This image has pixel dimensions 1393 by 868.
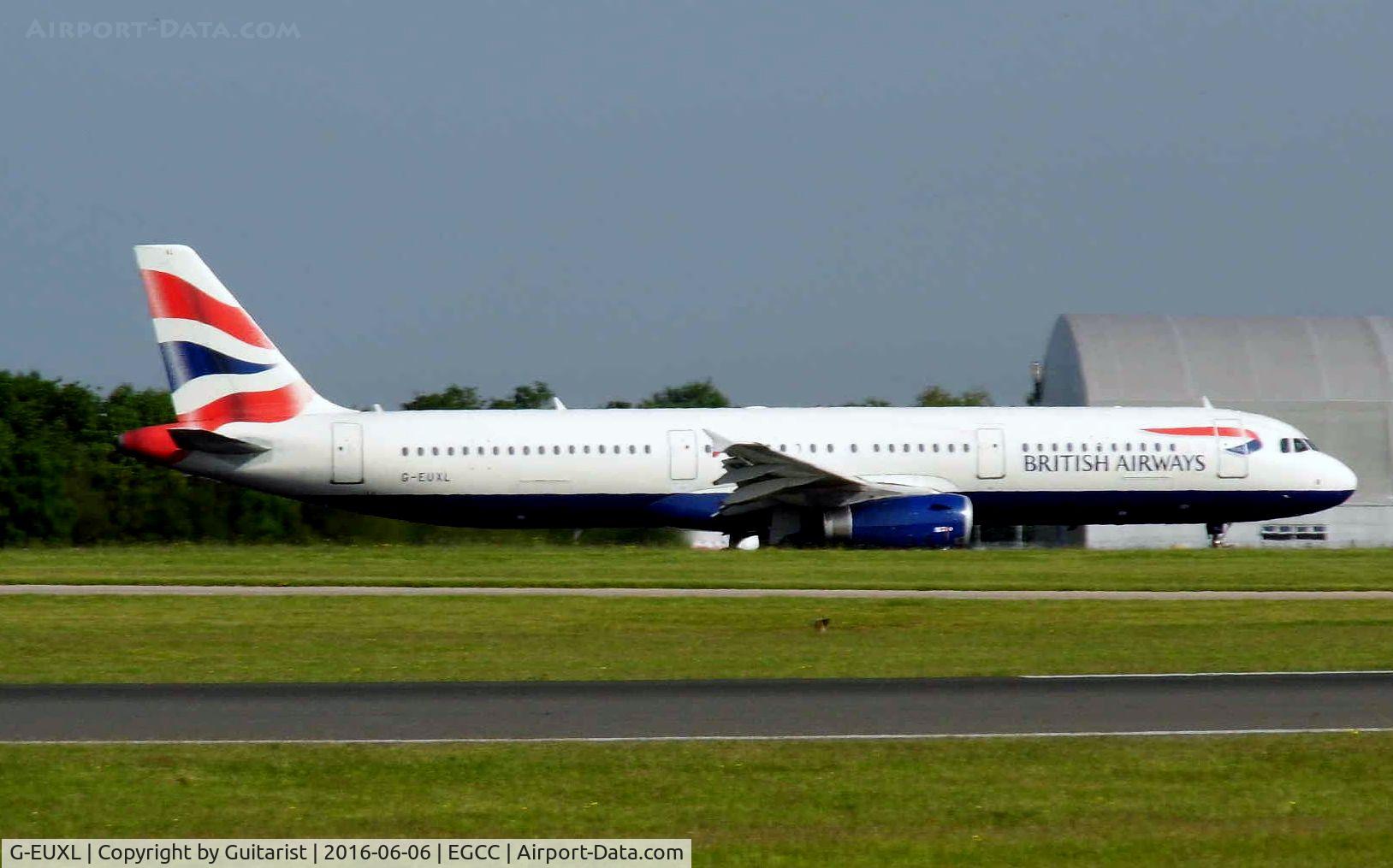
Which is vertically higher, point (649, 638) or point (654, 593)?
point (654, 593)

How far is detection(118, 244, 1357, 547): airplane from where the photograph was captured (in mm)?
35031

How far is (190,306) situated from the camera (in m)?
35.5

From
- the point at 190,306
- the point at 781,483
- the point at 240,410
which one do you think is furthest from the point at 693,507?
the point at 190,306

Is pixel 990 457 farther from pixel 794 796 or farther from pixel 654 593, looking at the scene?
pixel 794 796

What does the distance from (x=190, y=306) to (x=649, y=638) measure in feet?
63.1

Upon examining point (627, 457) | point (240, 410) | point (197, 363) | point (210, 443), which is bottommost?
point (627, 457)

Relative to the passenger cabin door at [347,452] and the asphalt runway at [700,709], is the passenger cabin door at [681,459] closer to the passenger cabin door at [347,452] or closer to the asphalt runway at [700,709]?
the passenger cabin door at [347,452]

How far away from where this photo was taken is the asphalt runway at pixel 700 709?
491 inches

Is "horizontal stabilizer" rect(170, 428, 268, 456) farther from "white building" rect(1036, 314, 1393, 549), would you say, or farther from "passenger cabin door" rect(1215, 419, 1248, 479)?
"white building" rect(1036, 314, 1393, 549)

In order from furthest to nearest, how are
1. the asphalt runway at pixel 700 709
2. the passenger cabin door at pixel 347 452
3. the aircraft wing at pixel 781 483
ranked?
the passenger cabin door at pixel 347 452 < the aircraft wing at pixel 781 483 < the asphalt runway at pixel 700 709

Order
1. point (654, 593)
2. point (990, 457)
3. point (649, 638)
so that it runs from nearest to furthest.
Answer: point (649, 638), point (654, 593), point (990, 457)

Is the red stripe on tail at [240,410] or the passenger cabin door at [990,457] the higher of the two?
the red stripe on tail at [240,410]

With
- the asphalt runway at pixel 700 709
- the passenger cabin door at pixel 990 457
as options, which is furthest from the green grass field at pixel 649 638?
the passenger cabin door at pixel 990 457

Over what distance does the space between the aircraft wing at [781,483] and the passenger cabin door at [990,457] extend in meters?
1.15
